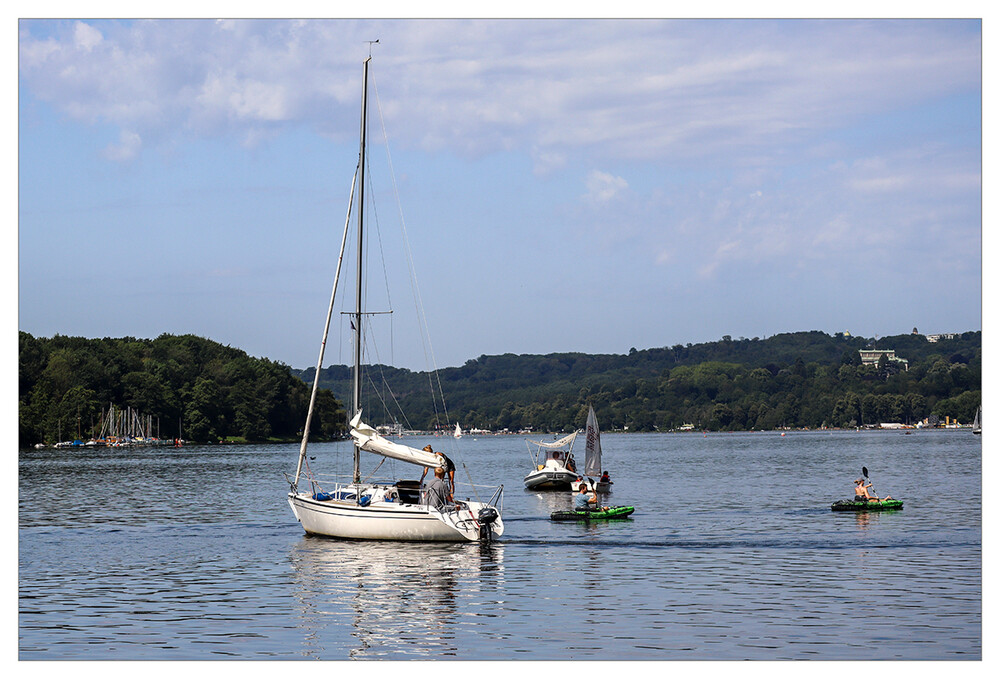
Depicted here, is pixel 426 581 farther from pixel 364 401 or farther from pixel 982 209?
pixel 982 209

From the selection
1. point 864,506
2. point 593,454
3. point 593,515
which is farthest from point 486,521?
point 593,454

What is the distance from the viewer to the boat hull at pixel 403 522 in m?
48.3

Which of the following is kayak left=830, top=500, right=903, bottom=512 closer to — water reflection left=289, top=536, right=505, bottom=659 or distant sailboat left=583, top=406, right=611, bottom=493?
water reflection left=289, top=536, right=505, bottom=659

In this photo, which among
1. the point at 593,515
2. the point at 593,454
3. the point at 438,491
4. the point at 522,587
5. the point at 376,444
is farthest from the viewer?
the point at 593,454

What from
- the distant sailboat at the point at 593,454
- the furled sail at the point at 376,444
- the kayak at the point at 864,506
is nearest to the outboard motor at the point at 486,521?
the furled sail at the point at 376,444

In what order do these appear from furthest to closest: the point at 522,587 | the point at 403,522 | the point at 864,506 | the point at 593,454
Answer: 1. the point at 593,454
2. the point at 864,506
3. the point at 403,522
4. the point at 522,587

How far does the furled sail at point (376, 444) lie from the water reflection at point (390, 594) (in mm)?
3955

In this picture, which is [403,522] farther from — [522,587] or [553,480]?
[553,480]

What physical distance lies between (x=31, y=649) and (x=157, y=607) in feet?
20.5

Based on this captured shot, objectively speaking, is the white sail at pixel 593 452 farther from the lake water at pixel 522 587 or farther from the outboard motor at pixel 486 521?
the outboard motor at pixel 486 521

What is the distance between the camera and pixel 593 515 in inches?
2368

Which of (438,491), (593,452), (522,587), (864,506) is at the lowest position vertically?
(522,587)

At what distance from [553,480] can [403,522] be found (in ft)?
161

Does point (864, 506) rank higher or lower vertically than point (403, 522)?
lower
